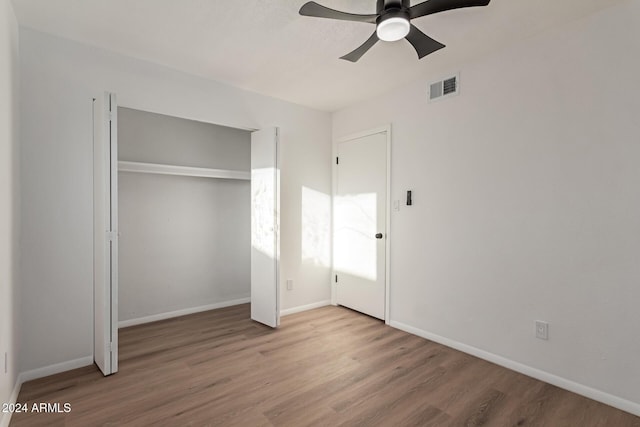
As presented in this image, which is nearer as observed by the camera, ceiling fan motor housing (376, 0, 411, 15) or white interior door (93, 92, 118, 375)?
ceiling fan motor housing (376, 0, 411, 15)

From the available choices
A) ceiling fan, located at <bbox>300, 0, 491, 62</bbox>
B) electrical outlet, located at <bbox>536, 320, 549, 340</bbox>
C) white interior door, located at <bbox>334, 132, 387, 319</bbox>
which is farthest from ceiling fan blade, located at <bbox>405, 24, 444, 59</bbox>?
electrical outlet, located at <bbox>536, 320, 549, 340</bbox>

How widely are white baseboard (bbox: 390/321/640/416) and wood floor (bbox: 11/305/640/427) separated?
60mm

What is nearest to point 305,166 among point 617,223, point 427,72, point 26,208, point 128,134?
point 427,72

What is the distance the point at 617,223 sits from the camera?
2.26 meters

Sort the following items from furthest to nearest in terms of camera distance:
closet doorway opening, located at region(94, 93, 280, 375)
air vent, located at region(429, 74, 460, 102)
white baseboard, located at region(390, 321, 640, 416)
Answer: closet doorway opening, located at region(94, 93, 280, 375) → air vent, located at region(429, 74, 460, 102) → white baseboard, located at region(390, 321, 640, 416)

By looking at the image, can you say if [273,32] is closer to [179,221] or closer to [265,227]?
[265,227]

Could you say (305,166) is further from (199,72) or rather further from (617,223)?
(617,223)

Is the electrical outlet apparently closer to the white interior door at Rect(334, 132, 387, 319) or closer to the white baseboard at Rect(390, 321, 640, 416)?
the white baseboard at Rect(390, 321, 640, 416)

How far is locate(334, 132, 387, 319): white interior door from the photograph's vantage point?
3.94 meters

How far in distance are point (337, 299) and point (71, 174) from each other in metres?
3.29

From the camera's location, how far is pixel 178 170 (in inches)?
157

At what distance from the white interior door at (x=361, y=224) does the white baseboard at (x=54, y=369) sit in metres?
2.84

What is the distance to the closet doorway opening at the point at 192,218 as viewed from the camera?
12.4ft

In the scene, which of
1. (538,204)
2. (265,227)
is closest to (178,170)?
(265,227)
